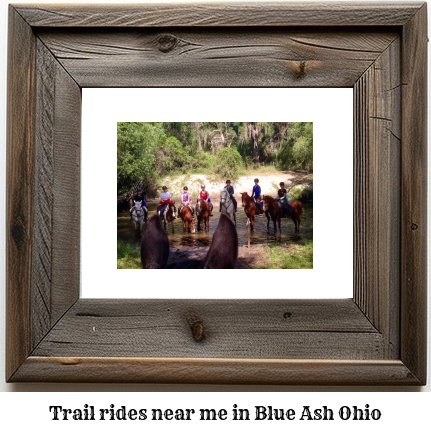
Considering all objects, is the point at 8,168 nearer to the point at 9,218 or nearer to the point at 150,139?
the point at 9,218

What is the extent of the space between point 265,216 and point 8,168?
38cm

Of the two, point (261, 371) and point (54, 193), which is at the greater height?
point (54, 193)

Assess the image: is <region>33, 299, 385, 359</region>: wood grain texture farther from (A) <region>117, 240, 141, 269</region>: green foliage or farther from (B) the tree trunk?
(B) the tree trunk

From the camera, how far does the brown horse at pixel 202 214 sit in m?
0.78

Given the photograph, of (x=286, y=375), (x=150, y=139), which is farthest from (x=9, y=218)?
(x=286, y=375)

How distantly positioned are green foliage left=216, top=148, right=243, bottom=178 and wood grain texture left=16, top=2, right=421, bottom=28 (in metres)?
0.18

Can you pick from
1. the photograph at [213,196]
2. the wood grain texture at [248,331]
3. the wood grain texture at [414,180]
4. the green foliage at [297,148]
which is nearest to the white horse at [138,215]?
the photograph at [213,196]

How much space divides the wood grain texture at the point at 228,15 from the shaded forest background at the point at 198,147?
145 mm

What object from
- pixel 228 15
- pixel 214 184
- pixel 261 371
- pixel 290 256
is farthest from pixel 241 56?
pixel 261 371

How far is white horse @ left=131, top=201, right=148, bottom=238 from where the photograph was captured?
780 mm

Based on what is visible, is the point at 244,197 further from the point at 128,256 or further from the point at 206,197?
the point at 128,256

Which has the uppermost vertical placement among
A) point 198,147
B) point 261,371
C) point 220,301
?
point 198,147

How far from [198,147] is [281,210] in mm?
155

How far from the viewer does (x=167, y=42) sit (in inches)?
30.1
